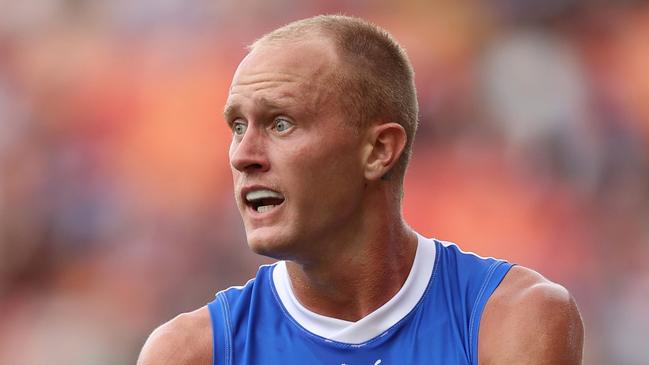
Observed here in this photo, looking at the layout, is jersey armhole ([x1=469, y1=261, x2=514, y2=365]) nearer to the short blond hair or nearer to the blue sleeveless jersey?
the blue sleeveless jersey

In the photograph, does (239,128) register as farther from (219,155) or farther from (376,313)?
(219,155)

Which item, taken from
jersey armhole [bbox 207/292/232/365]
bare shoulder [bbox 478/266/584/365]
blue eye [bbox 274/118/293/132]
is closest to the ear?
blue eye [bbox 274/118/293/132]

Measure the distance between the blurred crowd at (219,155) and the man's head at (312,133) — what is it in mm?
4714

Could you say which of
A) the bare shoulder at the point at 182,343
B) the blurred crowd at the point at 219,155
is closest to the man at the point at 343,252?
the bare shoulder at the point at 182,343

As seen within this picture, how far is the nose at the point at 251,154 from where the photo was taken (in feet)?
11.7

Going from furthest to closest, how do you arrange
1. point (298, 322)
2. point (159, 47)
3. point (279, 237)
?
point (159, 47), point (298, 322), point (279, 237)

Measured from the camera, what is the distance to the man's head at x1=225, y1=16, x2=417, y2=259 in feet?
11.7

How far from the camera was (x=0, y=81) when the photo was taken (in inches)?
368

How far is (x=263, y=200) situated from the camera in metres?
3.66

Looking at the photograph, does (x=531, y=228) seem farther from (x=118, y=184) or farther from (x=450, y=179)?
(x=118, y=184)

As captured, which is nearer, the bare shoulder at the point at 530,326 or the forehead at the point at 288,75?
the bare shoulder at the point at 530,326

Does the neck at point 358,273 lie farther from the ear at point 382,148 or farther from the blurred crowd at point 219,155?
the blurred crowd at point 219,155

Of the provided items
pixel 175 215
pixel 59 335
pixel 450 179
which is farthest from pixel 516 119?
pixel 59 335

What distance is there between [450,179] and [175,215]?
7.11 ft
